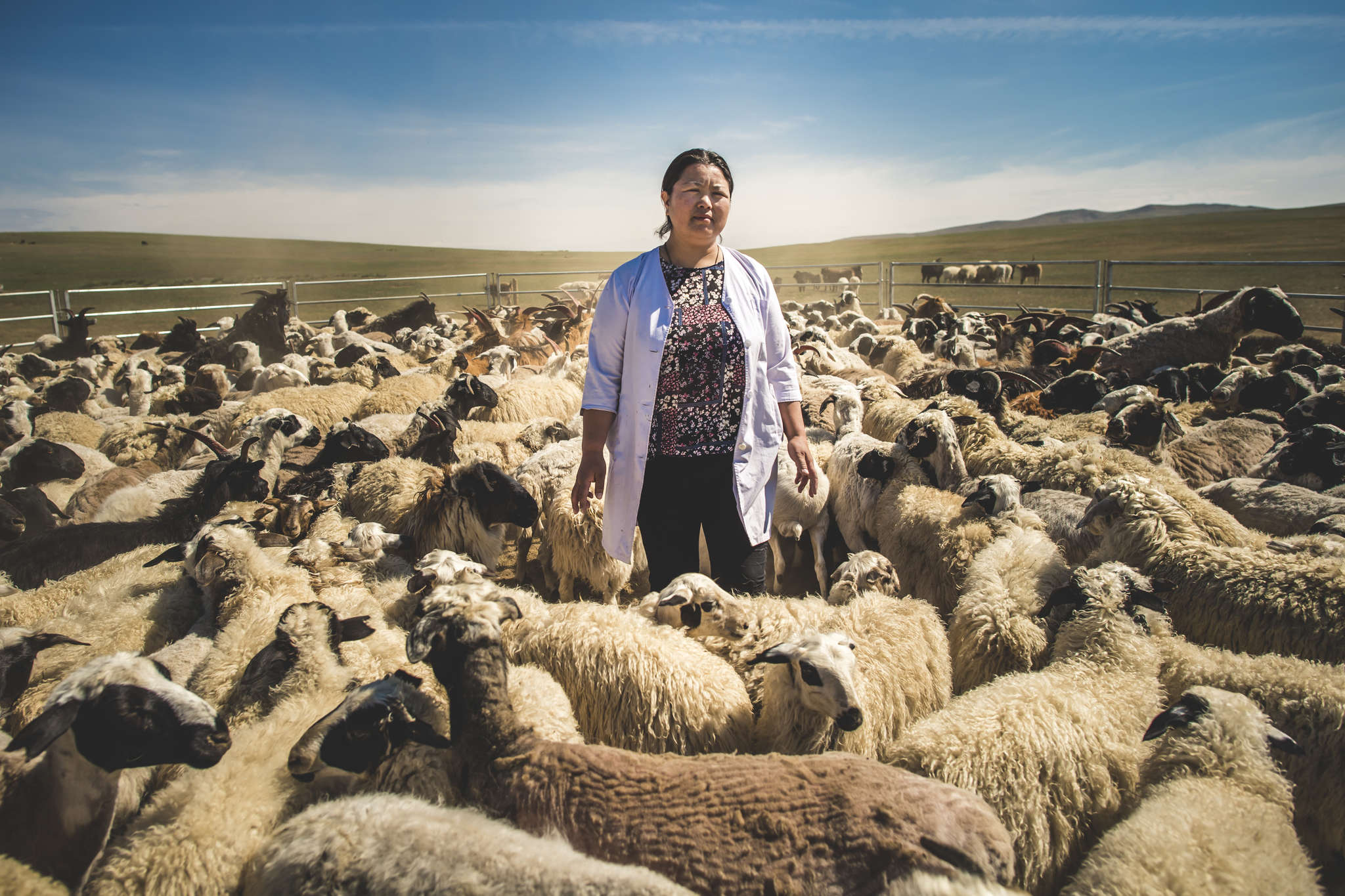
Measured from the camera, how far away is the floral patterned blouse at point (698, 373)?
2.80 metres

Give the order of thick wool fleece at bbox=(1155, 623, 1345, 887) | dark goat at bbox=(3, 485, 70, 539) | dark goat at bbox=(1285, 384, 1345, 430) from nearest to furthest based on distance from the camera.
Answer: thick wool fleece at bbox=(1155, 623, 1345, 887) → dark goat at bbox=(3, 485, 70, 539) → dark goat at bbox=(1285, 384, 1345, 430)

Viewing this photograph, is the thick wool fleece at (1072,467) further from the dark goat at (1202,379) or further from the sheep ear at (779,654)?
the dark goat at (1202,379)

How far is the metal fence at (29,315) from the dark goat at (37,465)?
6.52 m

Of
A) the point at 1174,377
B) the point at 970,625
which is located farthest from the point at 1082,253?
the point at 970,625

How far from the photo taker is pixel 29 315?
28344 mm

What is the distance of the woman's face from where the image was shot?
108 inches

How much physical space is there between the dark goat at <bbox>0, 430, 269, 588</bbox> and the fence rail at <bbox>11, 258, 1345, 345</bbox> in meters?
5.00

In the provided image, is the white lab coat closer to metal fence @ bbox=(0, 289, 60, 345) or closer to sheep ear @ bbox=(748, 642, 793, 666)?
sheep ear @ bbox=(748, 642, 793, 666)

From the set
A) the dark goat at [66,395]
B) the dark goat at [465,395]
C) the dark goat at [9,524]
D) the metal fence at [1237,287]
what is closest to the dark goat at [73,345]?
the dark goat at [66,395]

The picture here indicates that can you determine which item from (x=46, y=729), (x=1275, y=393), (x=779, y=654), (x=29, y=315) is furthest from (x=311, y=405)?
(x=29, y=315)

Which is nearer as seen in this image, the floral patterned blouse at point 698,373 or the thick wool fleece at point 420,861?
the thick wool fleece at point 420,861

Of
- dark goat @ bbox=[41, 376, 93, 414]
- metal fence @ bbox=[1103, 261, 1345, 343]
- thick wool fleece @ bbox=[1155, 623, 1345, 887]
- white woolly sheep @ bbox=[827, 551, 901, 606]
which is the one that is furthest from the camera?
metal fence @ bbox=[1103, 261, 1345, 343]

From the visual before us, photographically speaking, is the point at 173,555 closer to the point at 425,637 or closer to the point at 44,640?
the point at 44,640

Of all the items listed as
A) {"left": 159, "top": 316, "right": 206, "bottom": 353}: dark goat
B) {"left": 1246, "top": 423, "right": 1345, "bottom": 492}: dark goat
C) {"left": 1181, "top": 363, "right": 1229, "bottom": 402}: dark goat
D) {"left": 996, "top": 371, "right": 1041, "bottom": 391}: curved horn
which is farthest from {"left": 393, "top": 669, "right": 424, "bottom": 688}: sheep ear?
{"left": 159, "top": 316, "right": 206, "bottom": 353}: dark goat
